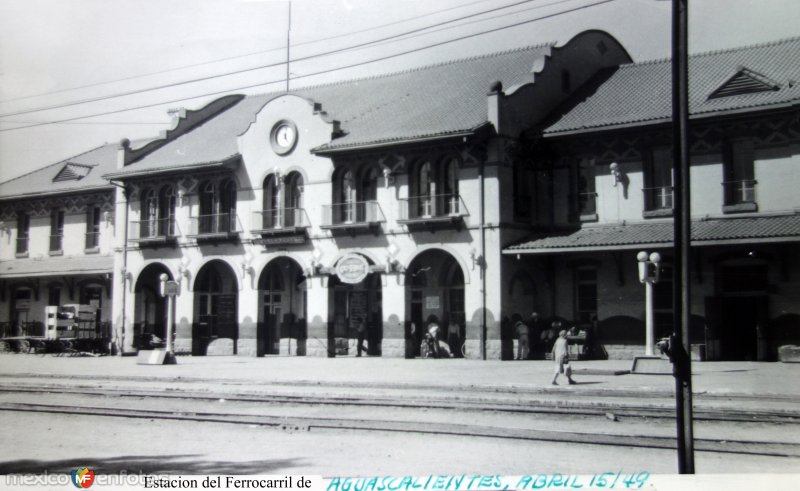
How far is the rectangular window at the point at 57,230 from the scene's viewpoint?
28.9 m

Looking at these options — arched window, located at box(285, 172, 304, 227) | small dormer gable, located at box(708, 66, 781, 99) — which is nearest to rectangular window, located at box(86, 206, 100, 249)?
arched window, located at box(285, 172, 304, 227)

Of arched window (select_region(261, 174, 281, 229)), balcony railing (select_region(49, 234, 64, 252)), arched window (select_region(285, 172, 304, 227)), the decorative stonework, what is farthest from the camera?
balcony railing (select_region(49, 234, 64, 252))

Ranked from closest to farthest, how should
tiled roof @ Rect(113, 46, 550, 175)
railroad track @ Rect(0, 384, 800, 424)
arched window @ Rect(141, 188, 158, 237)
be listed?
1. railroad track @ Rect(0, 384, 800, 424)
2. tiled roof @ Rect(113, 46, 550, 175)
3. arched window @ Rect(141, 188, 158, 237)

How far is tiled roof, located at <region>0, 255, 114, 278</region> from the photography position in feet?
83.6

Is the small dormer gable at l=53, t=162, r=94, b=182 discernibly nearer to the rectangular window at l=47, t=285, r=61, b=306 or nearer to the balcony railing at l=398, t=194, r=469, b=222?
the rectangular window at l=47, t=285, r=61, b=306

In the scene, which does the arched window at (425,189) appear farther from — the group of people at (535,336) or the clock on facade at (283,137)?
the clock on facade at (283,137)

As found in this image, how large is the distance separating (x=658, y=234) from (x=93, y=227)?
20.6 meters

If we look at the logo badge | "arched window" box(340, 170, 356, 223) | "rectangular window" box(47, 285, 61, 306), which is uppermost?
"arched window" box(340, 170, 356, 223)

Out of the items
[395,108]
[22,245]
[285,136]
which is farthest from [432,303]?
[22,245]

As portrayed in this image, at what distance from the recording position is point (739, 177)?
2131 cm

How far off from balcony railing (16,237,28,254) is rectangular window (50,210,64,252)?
64.6 inches

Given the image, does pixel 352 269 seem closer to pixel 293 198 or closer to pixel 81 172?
pixel 293 198

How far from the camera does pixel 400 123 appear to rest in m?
26.0

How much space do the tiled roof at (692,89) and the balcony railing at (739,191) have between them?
1.89 metres
